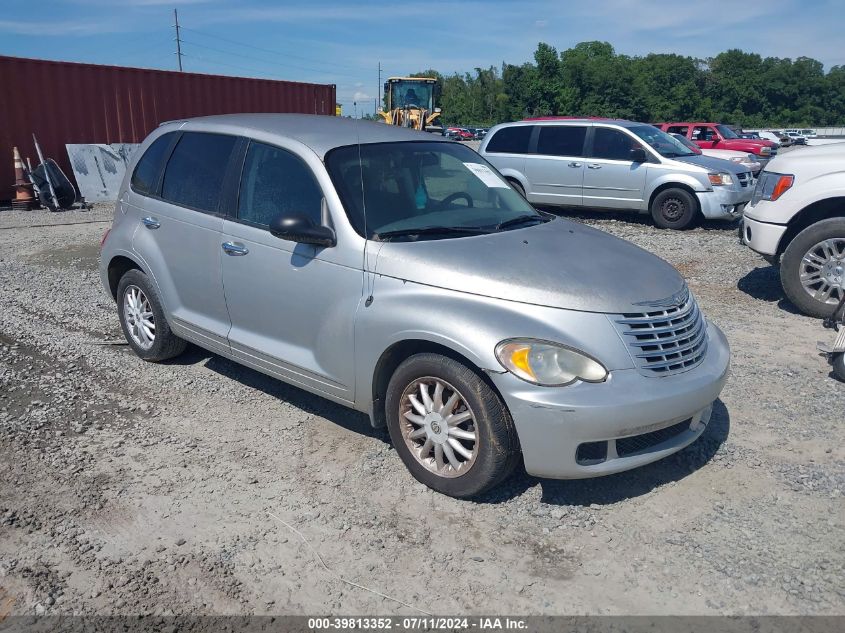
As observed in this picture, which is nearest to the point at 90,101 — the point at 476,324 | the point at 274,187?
the point at 274,187

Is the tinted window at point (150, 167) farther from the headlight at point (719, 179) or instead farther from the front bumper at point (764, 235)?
the headlight at point (719, 179)

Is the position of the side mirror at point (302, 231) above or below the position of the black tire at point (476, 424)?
above

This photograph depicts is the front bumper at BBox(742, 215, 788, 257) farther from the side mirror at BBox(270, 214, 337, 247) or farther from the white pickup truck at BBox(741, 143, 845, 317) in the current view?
the side mirror at BBox(270, 214, 337, 247)

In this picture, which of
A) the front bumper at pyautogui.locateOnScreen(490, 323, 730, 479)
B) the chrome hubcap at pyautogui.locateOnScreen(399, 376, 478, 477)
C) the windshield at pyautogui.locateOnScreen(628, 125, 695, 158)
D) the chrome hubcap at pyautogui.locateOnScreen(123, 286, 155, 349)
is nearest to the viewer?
the front bumper at pyautogui.locateOnScreen(490, 323, 730, 479)

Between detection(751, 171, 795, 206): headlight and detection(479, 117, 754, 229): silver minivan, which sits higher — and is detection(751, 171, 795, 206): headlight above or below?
above

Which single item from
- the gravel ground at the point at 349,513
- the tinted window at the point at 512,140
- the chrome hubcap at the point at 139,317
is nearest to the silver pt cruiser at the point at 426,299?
the chrome hubcap at the point at 139,317

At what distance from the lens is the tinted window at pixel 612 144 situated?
1218cm

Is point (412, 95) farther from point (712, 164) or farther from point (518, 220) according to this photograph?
point (518, 220)

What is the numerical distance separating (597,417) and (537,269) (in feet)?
2.65

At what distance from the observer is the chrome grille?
3328mm

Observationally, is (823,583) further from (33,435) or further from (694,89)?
(694,89)

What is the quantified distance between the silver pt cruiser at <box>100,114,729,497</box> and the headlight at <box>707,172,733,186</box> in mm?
7901

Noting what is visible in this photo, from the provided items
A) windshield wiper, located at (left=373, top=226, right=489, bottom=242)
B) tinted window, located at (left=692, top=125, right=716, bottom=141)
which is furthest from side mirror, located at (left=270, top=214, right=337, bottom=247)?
tinted window, located at (left=692, top=125, right=716, bottom=141)

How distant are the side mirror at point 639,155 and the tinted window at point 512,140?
2061mm
